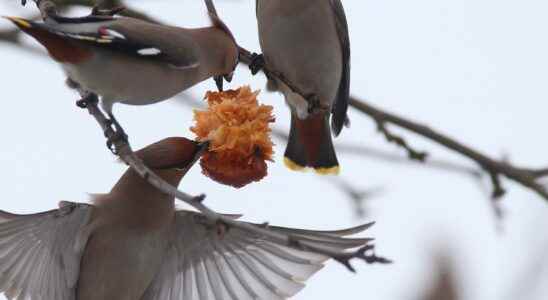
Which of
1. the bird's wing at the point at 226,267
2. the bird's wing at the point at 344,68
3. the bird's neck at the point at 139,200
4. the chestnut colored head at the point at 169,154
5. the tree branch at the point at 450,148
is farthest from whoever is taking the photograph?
the bird's wing at the point at 344,68

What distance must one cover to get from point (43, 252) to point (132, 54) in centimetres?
105

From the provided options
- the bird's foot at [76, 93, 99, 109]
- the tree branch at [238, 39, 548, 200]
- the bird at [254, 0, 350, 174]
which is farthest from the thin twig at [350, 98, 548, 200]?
the bird's foot at [76, 93, 99, 109]

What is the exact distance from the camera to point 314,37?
531cm

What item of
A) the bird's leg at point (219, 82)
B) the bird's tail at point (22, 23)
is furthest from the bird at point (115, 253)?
the bird's tail at point (22, 23)

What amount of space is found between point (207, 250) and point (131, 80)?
1075 mm

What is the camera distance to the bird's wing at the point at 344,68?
5.25 metres

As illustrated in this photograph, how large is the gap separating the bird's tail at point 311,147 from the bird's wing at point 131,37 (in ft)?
4.60

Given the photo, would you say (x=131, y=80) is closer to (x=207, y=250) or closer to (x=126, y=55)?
(x=126, y=55)

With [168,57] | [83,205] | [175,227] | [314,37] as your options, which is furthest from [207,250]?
[314,37]

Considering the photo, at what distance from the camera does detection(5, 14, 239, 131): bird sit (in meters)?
3.48

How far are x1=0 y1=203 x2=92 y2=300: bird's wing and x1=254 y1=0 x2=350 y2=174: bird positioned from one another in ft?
4.30

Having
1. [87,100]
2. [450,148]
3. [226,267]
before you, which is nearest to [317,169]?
[450,148]

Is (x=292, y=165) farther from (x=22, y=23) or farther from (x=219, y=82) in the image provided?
(x=22, y=23)

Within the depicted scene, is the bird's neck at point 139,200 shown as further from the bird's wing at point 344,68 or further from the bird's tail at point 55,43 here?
the bird's wing at point 344,68
